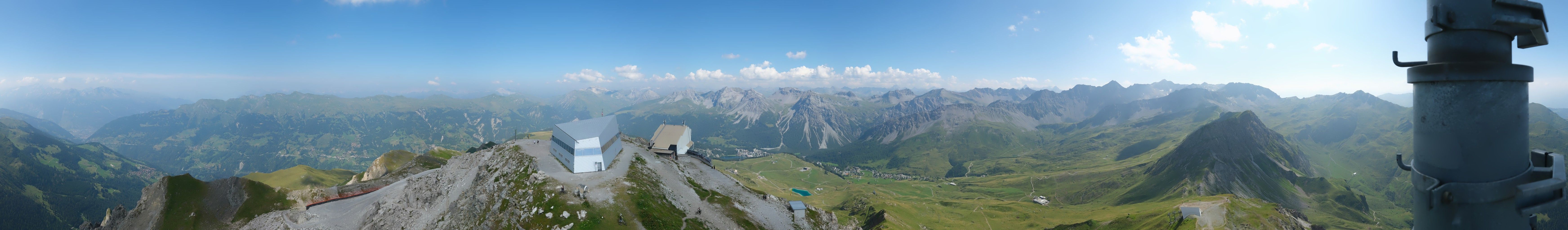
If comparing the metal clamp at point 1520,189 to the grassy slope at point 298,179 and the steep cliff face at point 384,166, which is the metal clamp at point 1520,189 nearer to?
the steep cliff face at point 384,166

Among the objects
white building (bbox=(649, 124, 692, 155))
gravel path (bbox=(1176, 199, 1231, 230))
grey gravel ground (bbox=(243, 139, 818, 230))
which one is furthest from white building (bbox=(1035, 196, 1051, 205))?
grey gravel ground (bbox=(243, 139, 818, 230))

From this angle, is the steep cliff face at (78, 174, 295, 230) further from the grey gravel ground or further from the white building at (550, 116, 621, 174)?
the white building at (550, 116, 621, 174)

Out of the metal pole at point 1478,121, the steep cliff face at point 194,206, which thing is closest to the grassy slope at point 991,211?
the steep cliff face at point 194,206

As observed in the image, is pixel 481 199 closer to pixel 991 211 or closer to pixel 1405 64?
pixel 1405 64

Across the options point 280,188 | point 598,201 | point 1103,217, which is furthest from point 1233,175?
point 280,188

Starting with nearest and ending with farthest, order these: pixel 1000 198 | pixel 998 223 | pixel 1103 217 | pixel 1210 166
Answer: pixel 1103 217 < pixel 998 223 < pixel 1210 166 < pixel 1000 198

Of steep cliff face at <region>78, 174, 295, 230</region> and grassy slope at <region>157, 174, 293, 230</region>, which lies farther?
grassy slope at <region>157, 174, 293, 230</region>

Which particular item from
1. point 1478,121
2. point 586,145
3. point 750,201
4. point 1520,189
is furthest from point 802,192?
point 1478,121

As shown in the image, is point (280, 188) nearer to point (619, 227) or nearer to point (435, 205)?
point (435, 205)
